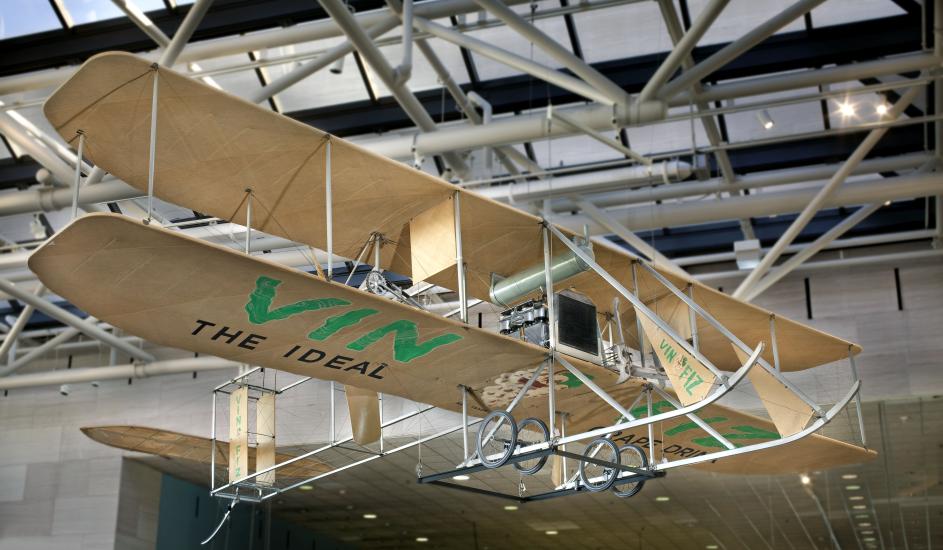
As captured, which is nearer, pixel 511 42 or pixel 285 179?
pixel 285 179

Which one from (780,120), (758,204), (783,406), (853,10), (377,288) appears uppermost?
(853,10)

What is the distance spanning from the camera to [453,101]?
1748 centimetres

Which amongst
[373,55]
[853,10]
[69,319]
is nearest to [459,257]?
[373,55]

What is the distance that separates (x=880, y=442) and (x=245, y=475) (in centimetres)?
1357

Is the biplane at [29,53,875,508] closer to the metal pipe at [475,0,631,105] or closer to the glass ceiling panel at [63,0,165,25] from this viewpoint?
the metal pipe at [475,0,631,105]

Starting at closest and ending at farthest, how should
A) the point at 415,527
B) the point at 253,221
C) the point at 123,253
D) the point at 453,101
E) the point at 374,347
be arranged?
the point at 123,253 < the point at 374,347 < the point at 253,221 < the point at 453,101 < the point at 415,527

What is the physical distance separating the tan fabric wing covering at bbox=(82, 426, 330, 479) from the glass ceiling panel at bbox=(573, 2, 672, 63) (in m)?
8.34

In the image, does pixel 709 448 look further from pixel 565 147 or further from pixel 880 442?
pixel 880 442

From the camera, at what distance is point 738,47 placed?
1284 cm

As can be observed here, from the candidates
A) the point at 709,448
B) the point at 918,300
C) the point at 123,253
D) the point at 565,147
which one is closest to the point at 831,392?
the point at 918,300

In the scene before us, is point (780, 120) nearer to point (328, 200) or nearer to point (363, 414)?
point (363, 414)

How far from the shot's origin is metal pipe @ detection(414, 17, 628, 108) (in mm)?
13156

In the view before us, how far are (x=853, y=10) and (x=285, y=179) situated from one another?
9.37m

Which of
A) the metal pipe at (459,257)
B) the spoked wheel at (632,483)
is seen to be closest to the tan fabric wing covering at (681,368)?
the spoked wheel at (632,483)
